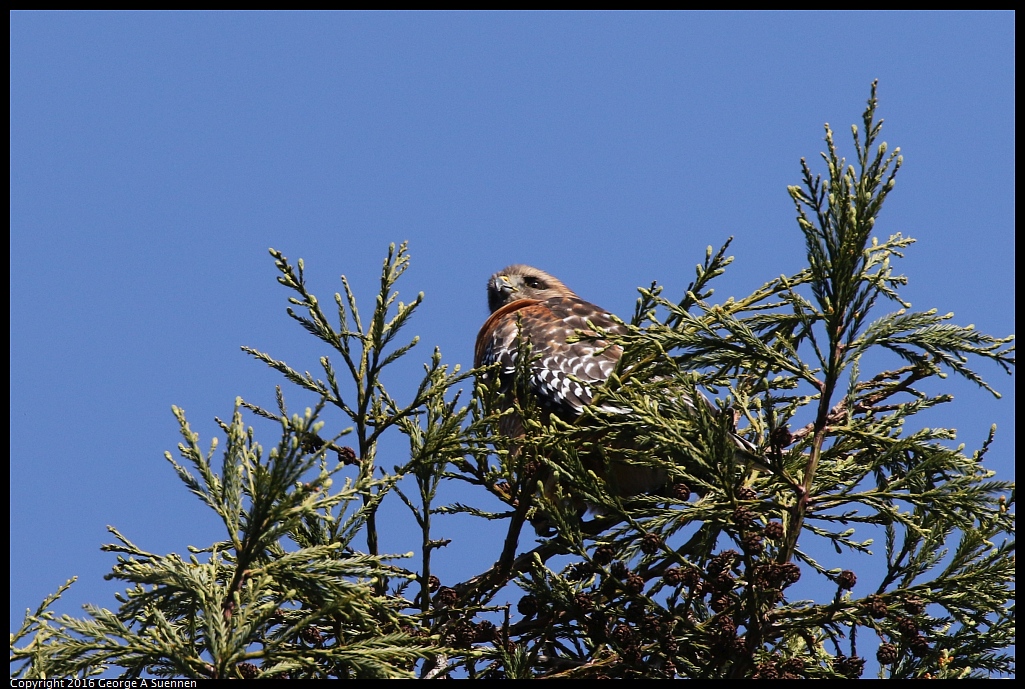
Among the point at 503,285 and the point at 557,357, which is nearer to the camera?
the point at 557,357

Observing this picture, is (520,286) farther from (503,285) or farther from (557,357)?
(557,357)

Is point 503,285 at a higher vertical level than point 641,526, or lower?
higher

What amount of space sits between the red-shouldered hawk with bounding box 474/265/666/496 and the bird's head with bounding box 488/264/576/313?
0.05m

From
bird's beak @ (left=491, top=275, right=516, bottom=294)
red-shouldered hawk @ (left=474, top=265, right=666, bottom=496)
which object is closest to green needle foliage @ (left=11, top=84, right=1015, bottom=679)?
red-shouldered hawk @ (left=474, top=265, right=666, bottom=496)

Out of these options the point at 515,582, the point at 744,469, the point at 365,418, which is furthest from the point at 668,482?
the point at 365,418

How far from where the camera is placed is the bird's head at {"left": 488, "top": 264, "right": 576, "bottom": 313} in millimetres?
8266

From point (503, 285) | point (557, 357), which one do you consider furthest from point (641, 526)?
point (503, 285)

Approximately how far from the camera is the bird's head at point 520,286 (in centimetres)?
827

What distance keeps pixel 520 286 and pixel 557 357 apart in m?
2.45

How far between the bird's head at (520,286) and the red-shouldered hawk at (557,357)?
0.05 metres

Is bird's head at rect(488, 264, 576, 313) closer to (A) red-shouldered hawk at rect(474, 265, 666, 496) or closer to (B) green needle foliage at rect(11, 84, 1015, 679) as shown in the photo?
(A) red-shouldered hawk at rect(474, 265, 666, 496)

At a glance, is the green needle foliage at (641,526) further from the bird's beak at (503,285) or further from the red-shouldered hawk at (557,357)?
the bird's beak at (503,285)

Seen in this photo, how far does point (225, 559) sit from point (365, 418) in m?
0.84

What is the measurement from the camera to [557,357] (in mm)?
5930
